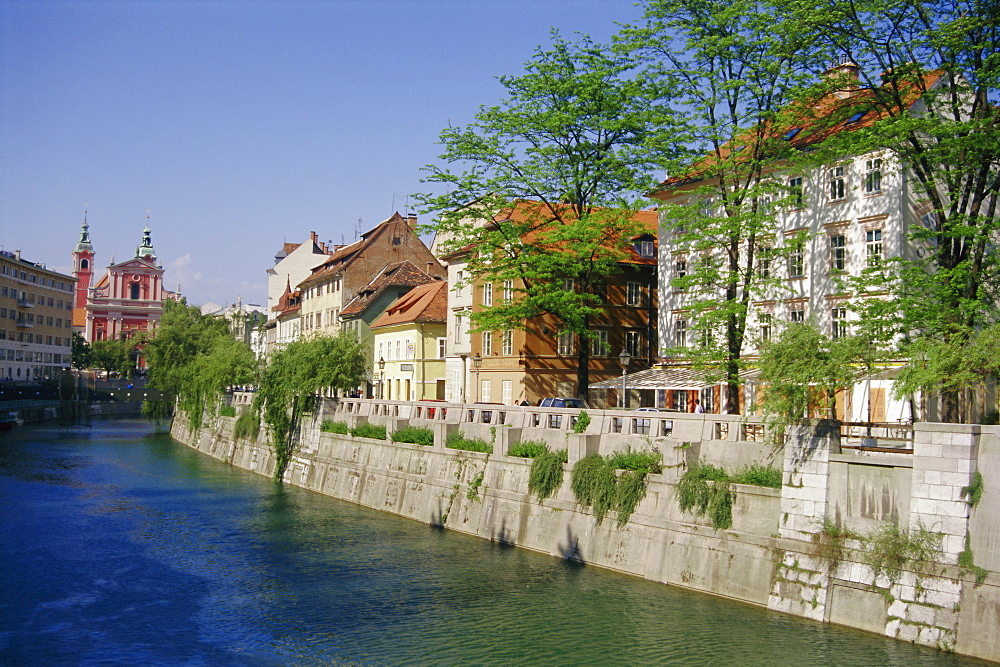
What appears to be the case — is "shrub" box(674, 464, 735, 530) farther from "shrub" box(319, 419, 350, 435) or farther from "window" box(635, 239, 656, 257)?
"window" box(635, 239, 656, 257)

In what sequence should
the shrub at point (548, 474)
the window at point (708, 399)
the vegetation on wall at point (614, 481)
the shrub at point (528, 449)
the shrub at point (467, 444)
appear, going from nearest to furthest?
the vegetation on wall at point (614, 481)
the shrub at point (548, 474)
the shrub at point (528, 449)
the shrub at point (467, 444)
the window at point (708, 399)

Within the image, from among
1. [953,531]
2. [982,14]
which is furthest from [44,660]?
[982,14]

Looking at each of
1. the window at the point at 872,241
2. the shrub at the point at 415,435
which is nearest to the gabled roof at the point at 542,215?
the window at the point at 872,241

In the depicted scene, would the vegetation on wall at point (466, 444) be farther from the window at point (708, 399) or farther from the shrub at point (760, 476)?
the window at point (708, 399)

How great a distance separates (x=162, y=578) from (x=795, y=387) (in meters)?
16.7

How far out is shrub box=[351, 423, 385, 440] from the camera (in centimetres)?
3872

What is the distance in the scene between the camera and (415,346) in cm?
6531

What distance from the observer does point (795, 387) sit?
2116 cm

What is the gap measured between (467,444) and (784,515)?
44.0ft

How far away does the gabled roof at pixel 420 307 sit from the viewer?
211 ft

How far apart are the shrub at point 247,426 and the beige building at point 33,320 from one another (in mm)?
62312

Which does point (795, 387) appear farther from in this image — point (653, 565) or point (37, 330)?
point (37, 330)

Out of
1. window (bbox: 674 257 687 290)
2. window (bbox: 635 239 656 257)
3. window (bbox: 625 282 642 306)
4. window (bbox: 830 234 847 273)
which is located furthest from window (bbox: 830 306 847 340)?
window (bbox: 635 239 656 257)

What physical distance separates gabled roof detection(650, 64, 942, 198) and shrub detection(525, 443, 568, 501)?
12.0 metres
